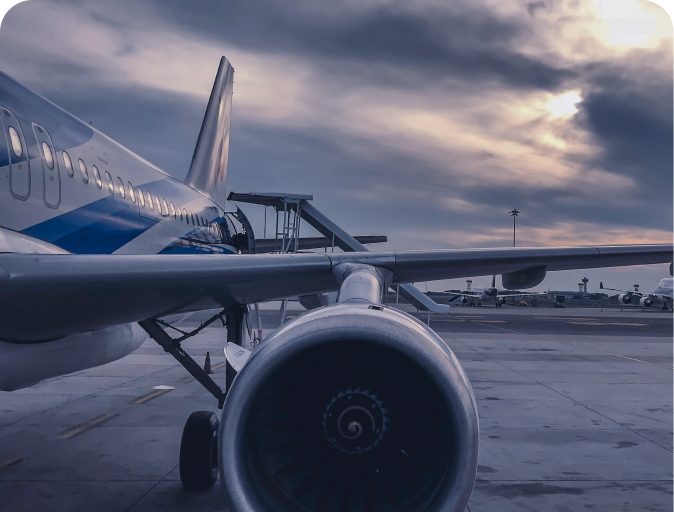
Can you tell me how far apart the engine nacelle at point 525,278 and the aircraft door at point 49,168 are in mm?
4239

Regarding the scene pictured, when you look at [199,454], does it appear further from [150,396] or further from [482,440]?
[150,396]

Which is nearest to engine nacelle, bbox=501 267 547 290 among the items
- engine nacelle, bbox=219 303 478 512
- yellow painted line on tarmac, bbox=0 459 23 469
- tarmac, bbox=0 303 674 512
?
tarmac, bbox=0 303 674 512

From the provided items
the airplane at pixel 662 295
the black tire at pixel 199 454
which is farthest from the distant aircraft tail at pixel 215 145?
the airplane at pixel 662 295

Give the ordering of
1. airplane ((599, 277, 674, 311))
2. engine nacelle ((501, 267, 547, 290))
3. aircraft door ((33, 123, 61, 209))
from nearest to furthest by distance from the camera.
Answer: aircraft door ((33, 123, 61, 209)) < engine nacelle ((501, 267, 547, 290)) < airplane ((599, 277, 674, 311))

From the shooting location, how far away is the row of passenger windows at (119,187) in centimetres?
371

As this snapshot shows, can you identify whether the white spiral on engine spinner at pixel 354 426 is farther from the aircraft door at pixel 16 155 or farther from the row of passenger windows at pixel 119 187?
the row of passenger windows at pixel 119 187

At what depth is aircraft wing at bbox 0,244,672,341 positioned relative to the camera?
2881mm

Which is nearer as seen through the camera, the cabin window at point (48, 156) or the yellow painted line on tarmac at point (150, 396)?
the cabin window at point (48, 156)

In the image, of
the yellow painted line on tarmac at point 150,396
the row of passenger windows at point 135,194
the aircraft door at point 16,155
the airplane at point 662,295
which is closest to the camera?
the aircraft door at point 16,155

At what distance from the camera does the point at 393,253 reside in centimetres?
462

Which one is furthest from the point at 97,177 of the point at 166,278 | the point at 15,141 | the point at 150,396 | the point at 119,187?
the point at 150,396

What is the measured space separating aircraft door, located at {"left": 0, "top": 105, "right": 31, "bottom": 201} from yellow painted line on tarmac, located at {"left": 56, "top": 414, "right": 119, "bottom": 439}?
407cm

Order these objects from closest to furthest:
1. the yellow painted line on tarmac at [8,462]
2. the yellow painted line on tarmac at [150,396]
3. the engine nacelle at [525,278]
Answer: the yellow painted line on tarmac at [8,462]
the engine nacelle at [525,278]
the yellow painted line on tarmac at [150,396]

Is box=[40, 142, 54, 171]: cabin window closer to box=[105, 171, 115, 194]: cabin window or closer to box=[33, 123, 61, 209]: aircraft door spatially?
box=[33, 123, 61, 209]: aircraft door
